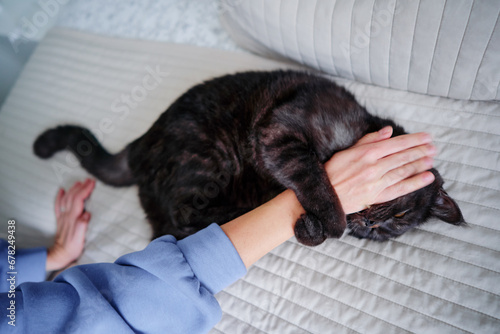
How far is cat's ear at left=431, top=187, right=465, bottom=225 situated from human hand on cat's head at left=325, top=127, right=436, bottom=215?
115 millimetres

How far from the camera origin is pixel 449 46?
0.95m

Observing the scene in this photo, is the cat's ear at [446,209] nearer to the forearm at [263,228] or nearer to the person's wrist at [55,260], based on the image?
the forearm at [263,228]

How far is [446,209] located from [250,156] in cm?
63

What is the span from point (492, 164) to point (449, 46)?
1.28ft

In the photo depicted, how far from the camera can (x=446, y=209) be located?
0.90m

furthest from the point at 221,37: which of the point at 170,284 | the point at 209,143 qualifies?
the point at 170,284

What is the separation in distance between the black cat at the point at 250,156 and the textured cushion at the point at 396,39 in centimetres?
14

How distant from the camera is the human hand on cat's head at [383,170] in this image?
0.87 m

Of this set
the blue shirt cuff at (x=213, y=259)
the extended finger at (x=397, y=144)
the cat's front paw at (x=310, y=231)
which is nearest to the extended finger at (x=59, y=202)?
the blue shirt cuff at (x=213, y=259)

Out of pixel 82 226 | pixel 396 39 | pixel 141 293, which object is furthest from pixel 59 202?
pixel 396 39

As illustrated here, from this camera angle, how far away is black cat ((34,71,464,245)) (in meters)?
0.93

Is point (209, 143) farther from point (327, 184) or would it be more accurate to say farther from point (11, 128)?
point (11, 128)

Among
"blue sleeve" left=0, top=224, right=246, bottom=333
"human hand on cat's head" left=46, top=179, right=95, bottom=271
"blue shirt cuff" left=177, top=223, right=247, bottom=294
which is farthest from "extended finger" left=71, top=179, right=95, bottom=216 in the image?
"blue shirt cuff" left=177, top=223, right=247, bottom=294

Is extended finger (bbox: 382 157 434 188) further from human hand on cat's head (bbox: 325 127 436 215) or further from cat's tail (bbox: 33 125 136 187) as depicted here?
cat's tail (bbox: 33 125 136 187)
